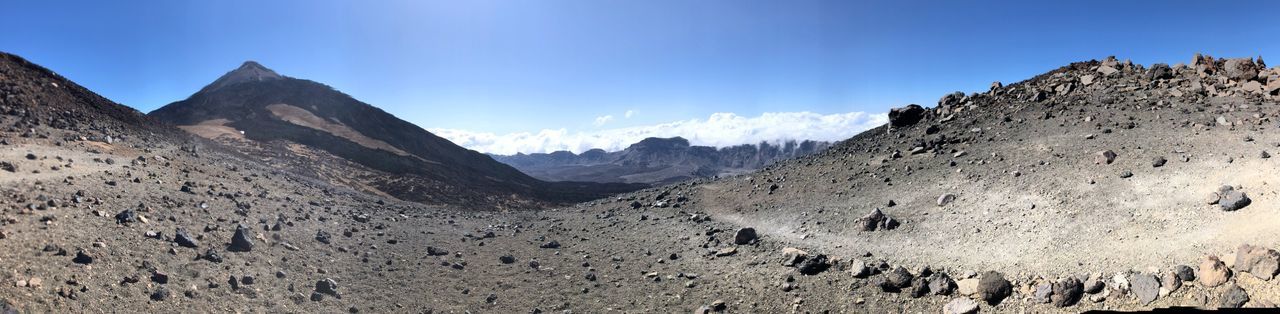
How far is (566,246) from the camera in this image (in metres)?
18.2

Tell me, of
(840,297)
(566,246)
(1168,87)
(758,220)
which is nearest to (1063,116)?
(1168,87)

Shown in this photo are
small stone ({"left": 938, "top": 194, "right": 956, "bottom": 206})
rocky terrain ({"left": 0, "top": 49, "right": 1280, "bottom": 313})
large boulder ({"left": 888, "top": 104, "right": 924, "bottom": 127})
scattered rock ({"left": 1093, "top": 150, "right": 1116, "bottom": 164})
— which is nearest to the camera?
rocky terrain ({"left": 0, "top": 49, "right": 1280, "bottom": 313})

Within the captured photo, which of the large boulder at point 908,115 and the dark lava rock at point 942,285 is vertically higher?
the large boulder at point 908,115

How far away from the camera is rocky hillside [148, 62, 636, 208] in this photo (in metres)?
35.7

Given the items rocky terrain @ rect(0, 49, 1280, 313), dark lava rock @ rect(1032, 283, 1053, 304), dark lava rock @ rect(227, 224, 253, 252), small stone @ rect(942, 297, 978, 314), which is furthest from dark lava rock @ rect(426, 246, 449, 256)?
dark lava rock @ rect(1032, 283, 1053, 304)

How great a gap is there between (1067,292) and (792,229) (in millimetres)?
7760

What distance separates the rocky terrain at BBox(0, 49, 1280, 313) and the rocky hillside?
41.0ft

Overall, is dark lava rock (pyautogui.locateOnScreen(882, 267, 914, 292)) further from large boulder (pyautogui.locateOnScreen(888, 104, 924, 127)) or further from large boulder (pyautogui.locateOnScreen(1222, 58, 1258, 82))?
large boulder (pyautogui.locateOnScreen(888, 104, 924, 127))

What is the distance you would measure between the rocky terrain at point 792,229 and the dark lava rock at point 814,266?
4 cm

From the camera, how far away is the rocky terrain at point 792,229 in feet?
30.1

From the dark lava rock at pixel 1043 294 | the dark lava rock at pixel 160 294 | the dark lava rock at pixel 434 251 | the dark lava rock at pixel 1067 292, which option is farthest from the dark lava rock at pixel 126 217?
the dark lava rock at pixel 1067 292

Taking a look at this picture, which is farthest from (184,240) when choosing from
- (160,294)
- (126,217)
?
(160,294)

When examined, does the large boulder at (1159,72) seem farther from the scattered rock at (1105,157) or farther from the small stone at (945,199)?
the small stone at (945,199)

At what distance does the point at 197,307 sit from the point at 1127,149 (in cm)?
1980
